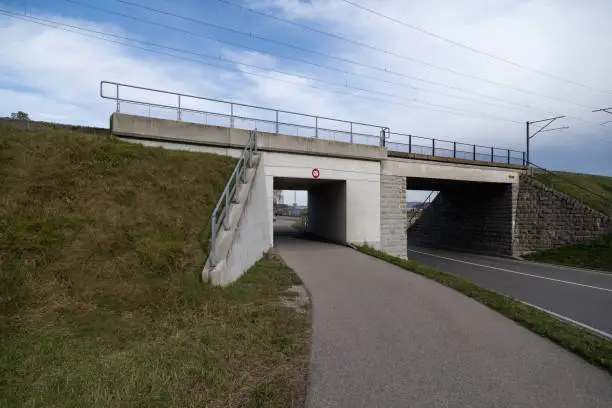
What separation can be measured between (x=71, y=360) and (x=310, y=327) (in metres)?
2.99

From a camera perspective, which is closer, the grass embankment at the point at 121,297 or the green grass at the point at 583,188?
the grass embankment at the point at 121,297

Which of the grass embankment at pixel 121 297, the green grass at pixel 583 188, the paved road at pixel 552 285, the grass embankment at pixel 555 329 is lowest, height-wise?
the paved road at pixel 552 285

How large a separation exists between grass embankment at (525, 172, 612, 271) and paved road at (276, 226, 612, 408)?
50.4 feet

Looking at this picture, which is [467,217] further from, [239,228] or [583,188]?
[239,228]

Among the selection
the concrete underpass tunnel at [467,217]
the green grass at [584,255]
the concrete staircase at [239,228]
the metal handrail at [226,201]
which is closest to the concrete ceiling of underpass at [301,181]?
the metal handrail at [226,201]

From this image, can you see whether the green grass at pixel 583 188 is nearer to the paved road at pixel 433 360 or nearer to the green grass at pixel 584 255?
the green grass at pixel 584 255

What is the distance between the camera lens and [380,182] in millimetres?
17062

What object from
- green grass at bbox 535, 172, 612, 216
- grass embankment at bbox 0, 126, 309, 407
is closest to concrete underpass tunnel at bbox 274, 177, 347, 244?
grass embankment at bbox 0, 126, 309, 407

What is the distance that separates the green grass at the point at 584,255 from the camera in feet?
57.1

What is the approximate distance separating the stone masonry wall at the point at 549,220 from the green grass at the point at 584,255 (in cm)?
46

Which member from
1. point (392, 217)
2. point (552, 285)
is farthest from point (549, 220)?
point (392, 217)

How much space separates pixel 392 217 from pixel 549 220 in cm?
1138

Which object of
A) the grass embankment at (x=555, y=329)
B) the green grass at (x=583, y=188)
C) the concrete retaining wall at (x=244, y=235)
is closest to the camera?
the grass embankment at (x=555, y=329)

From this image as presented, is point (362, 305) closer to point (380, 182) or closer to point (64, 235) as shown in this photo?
point (64, 235)
